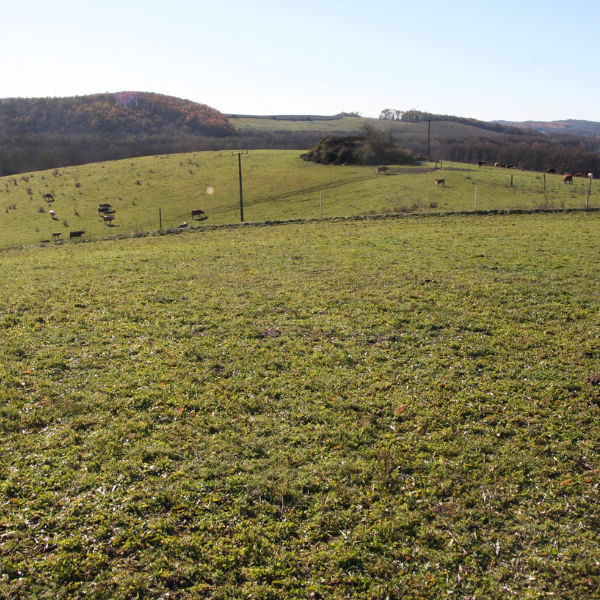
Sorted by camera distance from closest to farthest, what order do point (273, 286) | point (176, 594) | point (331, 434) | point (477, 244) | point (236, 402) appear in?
point (176, 594)
point (331, 434)
point (236, 402)
point (273, 286)
point (477, 244)

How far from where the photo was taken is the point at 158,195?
5497cm

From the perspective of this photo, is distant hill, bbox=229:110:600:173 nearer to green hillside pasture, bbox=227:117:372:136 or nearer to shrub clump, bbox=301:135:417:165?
green hillside pasture, bbox=227:117:372:136

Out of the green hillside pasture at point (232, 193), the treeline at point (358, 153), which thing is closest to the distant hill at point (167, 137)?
the treeline at point (358, 153)

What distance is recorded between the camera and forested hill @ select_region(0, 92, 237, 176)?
307 ft

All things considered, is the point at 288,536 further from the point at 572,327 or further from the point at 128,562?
the point at 572,327

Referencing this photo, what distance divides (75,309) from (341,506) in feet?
32.7

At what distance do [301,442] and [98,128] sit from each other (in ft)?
434

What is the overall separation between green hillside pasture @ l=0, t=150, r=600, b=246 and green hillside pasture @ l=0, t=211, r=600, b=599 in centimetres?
2768

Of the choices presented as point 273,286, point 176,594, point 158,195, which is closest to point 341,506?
point 176,594

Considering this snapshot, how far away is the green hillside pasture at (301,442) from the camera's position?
468 cm

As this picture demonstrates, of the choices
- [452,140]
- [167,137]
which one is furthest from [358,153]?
[167,137]

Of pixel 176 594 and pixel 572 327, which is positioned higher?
pixel 572 327

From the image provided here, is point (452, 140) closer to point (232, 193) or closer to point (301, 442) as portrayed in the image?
point (232, 193)

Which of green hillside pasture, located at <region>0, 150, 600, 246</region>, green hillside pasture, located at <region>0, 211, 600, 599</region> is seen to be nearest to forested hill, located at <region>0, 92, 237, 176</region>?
green hillside pasture, located at <region>0, 150, 600, 246</region>
